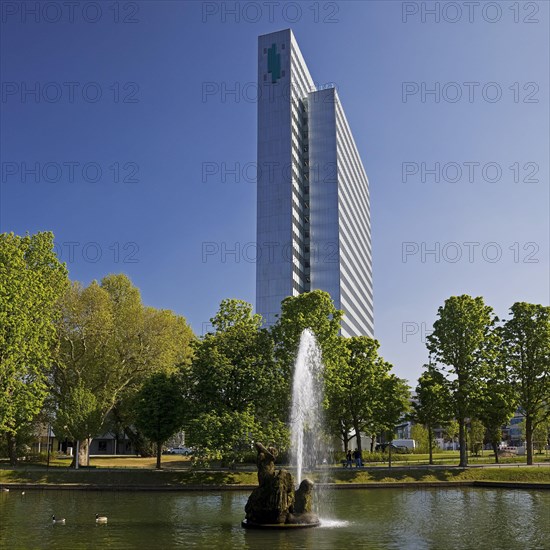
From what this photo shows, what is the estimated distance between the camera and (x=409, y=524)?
31.0 m

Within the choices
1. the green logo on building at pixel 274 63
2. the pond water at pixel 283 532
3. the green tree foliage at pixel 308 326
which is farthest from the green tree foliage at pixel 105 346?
the green logo on building at pixel 274 63

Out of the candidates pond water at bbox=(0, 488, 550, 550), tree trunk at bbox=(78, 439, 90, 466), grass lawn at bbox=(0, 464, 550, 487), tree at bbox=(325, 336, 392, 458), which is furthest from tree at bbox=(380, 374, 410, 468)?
tree trunk at bbox=(78, 439, 90, 466)

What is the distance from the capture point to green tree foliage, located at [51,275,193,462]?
70619 millimetres

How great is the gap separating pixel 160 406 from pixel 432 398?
28741mm

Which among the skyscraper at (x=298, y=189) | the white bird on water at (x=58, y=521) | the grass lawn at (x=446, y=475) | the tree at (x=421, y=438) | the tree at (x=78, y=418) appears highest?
the skyscraper at (x=298, y=189)

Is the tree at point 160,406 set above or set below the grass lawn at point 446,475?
above

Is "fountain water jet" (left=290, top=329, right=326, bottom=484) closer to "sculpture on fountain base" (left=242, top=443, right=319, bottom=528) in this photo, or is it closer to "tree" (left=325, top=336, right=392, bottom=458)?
"tree" (left=325, top=336, right=392, bottom=458)

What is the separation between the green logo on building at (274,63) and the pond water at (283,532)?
122m

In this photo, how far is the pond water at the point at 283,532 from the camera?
1013 inches

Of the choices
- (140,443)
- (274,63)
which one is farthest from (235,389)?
(274,63)

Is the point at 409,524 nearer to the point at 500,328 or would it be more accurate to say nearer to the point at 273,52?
the point at 500,328

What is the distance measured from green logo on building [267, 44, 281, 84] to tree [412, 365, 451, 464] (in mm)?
102300

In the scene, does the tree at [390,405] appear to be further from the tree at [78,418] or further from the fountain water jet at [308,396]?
the tree at [78,418]

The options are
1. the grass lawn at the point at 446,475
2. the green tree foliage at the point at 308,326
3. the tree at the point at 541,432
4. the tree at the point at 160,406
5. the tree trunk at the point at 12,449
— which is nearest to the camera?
the grass lawn at the point at 446,475
